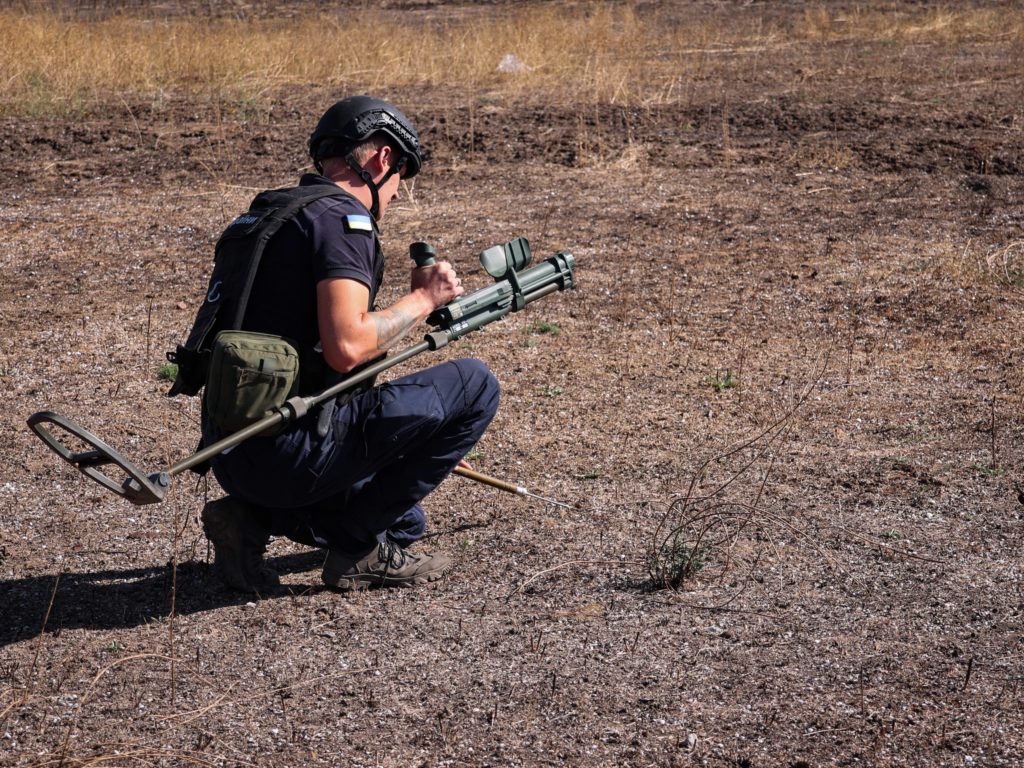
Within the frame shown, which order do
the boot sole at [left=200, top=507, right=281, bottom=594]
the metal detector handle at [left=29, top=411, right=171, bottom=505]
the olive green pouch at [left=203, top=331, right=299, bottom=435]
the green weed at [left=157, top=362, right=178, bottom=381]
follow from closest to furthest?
the metal detector handle at [left=29, top=411, right=171, bottom=505]
the olive green pouch at [left=203, top=331, right=299, bottom=435]
the boot sole at [left=200, top=507, right=281, bottom=594]
the green weed at [left=157, top=362, right=178, bottom=381]

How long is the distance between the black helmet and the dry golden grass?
790 cm

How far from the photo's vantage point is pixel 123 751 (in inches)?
120

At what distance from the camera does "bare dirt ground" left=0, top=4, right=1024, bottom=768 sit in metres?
3.21

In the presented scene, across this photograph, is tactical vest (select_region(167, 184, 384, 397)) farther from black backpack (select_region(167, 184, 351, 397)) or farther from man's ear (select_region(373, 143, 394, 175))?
man's ear (select_region(373, 143, 394, 175))

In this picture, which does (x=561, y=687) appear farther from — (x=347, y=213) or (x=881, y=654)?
(x=347, y=213)

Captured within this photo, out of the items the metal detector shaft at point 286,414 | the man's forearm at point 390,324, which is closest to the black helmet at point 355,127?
the man's forearm at point 390,324

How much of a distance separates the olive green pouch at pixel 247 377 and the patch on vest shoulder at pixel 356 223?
0.37 meters

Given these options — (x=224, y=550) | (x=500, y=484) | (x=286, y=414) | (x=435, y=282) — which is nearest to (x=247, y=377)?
(x=286, y=414)

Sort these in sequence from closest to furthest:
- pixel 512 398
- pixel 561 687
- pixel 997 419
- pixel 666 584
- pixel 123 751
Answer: pixel 123 751 < pixel 561 687 < pixel 666 584 < pixel 997 419 < pixel 512 398

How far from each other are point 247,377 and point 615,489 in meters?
1.86

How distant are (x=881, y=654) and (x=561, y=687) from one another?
3.04ft

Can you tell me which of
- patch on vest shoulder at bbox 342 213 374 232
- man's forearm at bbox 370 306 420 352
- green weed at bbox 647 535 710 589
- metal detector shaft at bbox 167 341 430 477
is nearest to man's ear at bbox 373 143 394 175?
patch on vest shoulder at bbox 342 213 374 232

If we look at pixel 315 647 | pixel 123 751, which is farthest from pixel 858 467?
pixel 123 751

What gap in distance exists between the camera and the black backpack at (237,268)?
342cm
